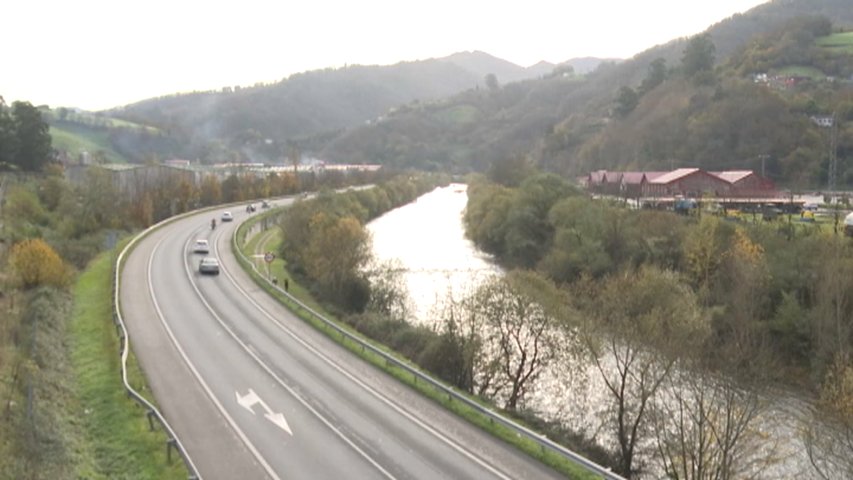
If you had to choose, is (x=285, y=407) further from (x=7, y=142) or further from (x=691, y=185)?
(x=7, y=142)

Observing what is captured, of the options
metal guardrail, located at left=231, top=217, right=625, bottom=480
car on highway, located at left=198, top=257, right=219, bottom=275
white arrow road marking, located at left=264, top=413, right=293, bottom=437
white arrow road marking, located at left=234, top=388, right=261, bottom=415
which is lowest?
white arrow road marking, located at left=264, top=413, right=293, bottom=437

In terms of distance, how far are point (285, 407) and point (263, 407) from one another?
69cm

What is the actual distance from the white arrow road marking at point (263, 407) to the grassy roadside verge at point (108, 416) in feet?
10.0

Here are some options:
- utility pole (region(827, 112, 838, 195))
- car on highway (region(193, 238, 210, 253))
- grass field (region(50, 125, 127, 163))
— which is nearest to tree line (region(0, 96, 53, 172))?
car on highway (region(193, 238, 210, 253))

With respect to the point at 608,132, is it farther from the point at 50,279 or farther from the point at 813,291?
the point at 50,279

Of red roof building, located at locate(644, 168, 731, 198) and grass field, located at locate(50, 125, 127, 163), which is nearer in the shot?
red roof building, located at locate(644, 168, 731, 198)

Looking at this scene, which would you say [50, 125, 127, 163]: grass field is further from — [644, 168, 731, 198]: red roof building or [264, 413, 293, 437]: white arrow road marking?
[264, 413, 293, 437]: white arrow road marking

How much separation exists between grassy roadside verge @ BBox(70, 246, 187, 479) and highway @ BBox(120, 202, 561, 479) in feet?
2.62

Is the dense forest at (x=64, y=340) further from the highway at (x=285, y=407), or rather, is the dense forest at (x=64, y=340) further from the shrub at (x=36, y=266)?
the highway at (x=285, y=407)

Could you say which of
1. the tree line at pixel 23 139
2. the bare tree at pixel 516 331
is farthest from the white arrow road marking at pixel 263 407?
the tree line at pixel 23 139

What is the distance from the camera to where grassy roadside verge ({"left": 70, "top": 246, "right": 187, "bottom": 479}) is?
61.5 ft

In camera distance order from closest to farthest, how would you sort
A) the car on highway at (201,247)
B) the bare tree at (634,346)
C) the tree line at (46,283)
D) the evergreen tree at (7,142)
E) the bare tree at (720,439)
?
1. the bare tree at (720,439)
2. the tree line at (46,283)
3. the bare tree at (634,346)
4. the car on highway at (201,247)
5. the evergreen tree at (7,142)

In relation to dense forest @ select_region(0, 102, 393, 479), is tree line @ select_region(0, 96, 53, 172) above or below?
above

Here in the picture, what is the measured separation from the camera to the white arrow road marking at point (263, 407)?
2154 cm
